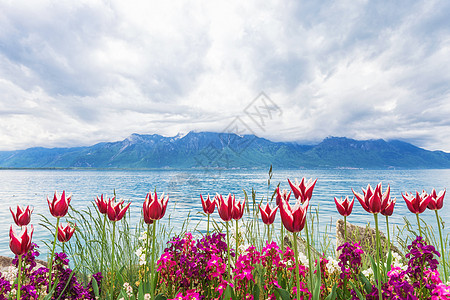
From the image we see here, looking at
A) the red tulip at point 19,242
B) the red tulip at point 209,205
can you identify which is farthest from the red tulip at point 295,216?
the red tulip at point 19,242

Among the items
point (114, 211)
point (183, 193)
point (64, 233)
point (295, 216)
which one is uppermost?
point (295, 216)

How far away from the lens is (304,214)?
1667 millimetres

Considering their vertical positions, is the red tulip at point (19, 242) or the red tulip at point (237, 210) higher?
the red tulip at point (237, 210)

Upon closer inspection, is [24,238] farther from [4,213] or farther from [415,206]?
[4,213]

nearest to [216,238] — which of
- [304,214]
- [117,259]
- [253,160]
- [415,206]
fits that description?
[304,214]

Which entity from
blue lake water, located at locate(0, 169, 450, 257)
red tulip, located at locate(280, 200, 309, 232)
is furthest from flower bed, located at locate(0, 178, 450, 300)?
blue lake water, located at locate(0, 169, 450, 257)

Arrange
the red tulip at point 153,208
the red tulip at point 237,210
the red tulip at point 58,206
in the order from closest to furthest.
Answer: the red tulip at point 153,208, the red tulip at point 237,210, the red tulip at point 58,206

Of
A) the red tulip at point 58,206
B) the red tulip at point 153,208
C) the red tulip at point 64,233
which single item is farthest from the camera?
the red tulip at point 64,233

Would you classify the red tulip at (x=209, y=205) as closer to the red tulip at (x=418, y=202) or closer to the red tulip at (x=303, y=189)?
the red tulip at (x=303, y=189)

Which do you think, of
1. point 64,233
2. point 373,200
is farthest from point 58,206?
point 373,200

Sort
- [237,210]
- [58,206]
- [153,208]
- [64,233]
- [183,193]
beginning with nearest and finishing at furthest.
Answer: [153,208] < [237,210] < [58,206] < [64,233] < [183,193]

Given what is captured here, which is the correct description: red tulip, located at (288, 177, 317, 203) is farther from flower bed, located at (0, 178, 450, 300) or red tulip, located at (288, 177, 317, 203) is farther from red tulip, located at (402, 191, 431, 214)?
red tulip, located at (402, 191, 431, 214)

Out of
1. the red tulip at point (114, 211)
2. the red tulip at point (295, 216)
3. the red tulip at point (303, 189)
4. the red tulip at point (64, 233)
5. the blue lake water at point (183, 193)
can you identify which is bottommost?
the blue lake water at point (183, 193)

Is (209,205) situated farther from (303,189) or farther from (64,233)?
(64,233)
